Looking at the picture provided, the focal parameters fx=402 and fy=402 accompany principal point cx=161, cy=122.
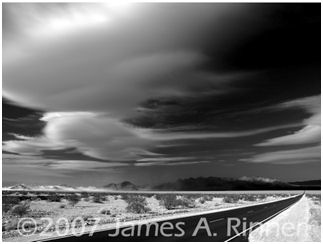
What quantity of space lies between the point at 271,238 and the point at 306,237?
1.52 metres

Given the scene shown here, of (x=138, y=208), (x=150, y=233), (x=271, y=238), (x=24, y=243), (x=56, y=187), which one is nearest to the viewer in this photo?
(x=24, y=243)

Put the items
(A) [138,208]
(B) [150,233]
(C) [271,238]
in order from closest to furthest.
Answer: (C) [271,238] → (B) [150,233] → (A) [138,208]

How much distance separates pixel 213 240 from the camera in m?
15.3

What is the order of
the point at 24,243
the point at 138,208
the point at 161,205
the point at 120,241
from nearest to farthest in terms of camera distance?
1. the point at 24,243
2. the point at 120,241
3. the point at 138,208
4. the point at 161,205

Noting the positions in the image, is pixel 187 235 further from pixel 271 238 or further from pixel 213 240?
pixel 271 238

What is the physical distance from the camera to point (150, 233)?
17.5 m

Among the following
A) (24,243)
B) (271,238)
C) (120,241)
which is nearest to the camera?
(24,243)

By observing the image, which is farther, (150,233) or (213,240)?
(150,233)

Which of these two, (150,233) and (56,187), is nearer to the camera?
(150,233)

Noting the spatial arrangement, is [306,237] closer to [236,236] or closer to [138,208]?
[236,236]

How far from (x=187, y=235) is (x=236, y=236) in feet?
6.70

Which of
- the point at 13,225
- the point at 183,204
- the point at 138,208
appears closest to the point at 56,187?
the point at 183,204

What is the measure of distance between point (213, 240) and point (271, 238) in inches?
110

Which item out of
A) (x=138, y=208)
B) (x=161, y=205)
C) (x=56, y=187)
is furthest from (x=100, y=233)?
(x=56, y=187)
